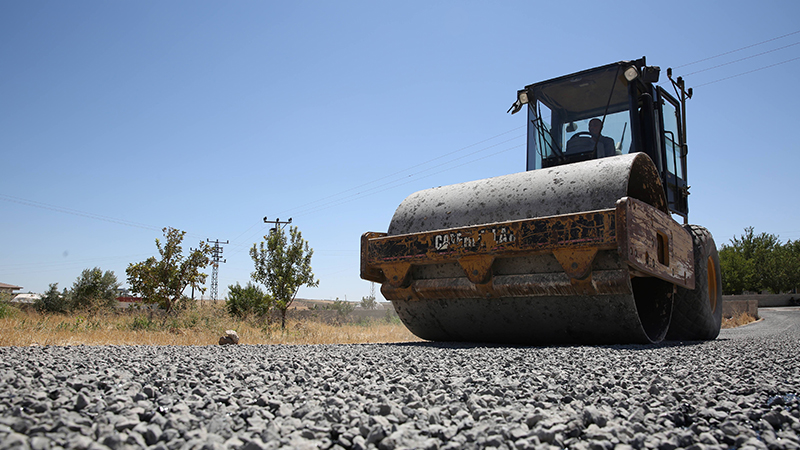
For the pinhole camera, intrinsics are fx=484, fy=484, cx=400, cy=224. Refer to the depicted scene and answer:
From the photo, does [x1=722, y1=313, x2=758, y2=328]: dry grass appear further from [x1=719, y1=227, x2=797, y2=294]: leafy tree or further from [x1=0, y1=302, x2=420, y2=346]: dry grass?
[x1=719, y1=227, x2=797, y2=294]: leafy tree

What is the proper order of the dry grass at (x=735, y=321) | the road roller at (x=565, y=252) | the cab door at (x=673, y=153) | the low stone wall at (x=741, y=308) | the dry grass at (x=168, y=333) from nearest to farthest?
1. the road roller at (x=565, y=252)
2. the cab door at (x=673, y=153)
3. the dry grass at (x=168, y=333)
4. the dry grass at (x=735, y=321)
5. the low stone wall at (x=741, y=308)

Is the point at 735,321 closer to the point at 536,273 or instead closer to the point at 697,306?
the point at 697,306

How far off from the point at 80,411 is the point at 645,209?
3484 mm

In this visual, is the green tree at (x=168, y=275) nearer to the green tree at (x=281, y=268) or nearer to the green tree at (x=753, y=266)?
the green tree at (x=281, y=268)

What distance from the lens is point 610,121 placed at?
5617 millimetres

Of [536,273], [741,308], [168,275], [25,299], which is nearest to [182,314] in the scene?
[168,275]

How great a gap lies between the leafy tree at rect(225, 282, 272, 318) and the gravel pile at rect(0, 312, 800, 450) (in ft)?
54.3

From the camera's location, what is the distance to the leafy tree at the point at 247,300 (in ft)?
61.5

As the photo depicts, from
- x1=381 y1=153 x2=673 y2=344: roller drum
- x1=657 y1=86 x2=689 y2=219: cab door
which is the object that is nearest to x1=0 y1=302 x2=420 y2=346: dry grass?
x1=381 y1=153 x2=673 y2=344: roller drum

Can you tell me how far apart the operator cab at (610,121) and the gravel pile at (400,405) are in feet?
10.7

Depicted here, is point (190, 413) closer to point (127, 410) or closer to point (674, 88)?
point (127, 410)

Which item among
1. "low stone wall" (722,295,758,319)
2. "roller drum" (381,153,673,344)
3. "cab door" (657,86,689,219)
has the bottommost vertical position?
"low stone wall" (722,295,758,319)

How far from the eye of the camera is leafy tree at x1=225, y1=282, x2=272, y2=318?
738 inches

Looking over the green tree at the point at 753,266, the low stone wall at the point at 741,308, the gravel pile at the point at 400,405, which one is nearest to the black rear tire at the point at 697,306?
the gravel pile at the point at 400,405
